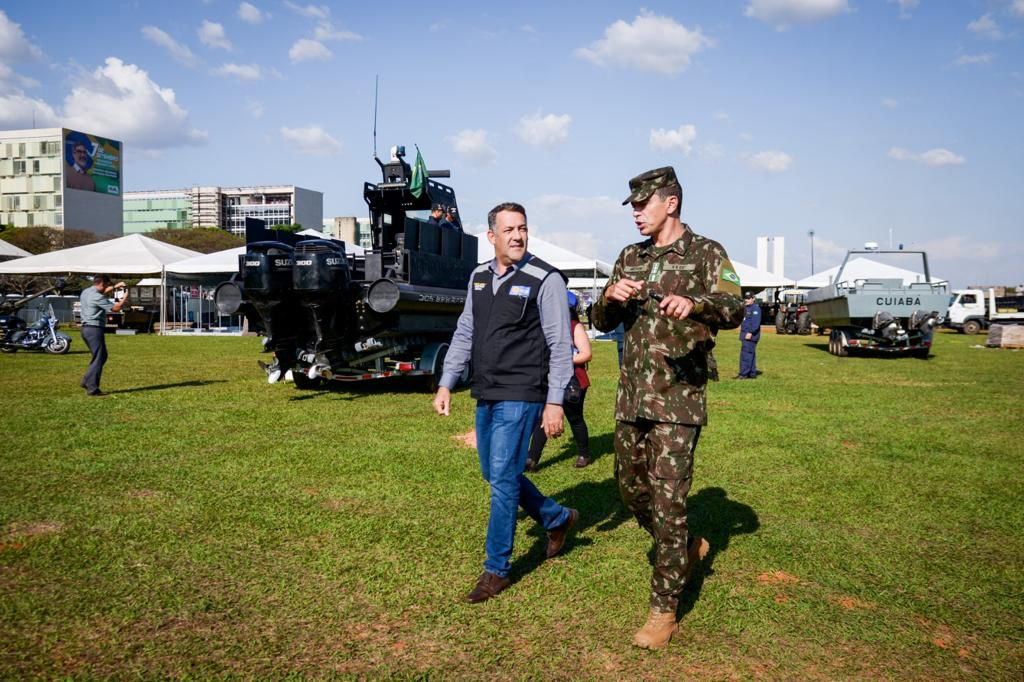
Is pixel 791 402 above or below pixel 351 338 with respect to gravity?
below

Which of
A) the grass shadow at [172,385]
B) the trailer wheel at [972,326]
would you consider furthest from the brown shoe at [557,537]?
the trailer wheel at [972,326]

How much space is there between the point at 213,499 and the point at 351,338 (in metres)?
5.59

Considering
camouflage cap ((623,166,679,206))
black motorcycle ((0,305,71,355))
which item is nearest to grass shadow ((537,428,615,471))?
camouflage cap ((623,166,679,206))

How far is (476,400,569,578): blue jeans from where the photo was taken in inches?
152

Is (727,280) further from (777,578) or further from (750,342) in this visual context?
(750,342)

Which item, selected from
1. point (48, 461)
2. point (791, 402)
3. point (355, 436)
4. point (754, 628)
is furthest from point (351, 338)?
point (754, 628)

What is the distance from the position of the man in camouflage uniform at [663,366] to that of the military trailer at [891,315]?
62.9ft

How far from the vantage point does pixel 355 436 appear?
27.5 feet

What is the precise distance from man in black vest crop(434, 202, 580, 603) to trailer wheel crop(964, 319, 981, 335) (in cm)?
3993

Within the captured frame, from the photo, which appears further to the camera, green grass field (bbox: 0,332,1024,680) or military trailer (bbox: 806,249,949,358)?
military trailer (bbox: 806,249,949,358)

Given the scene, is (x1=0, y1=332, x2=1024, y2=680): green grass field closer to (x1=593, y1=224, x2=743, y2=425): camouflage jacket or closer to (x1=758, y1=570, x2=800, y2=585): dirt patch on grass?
(x1=758, y1=570, x2=800, y2=585): dirt patch on grass

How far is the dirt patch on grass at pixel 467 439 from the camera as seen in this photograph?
7.95 meters

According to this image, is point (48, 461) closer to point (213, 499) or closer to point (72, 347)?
point (213, 499)

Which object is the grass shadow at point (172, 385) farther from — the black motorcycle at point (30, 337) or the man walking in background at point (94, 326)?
the black motorcycle at point (30, 337)
